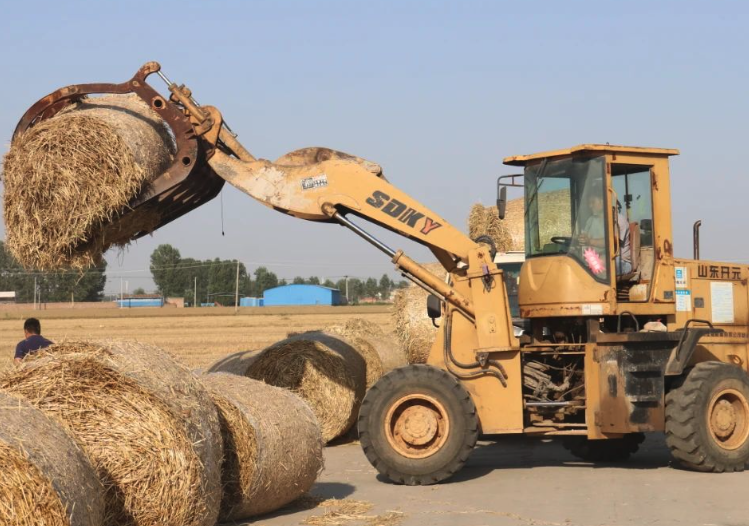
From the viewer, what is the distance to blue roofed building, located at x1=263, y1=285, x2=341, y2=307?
108 metres

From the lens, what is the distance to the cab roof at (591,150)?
34.1 feet

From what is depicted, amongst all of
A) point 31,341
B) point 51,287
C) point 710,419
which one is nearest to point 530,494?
point 710,419

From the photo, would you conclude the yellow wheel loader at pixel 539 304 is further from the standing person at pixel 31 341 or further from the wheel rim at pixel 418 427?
the standing person at pixel 31 341

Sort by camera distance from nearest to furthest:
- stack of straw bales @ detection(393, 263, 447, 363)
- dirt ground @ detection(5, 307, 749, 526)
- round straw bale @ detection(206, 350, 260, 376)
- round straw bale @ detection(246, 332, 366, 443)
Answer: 1. dirt ground @ detection(5, 307, 749, 526)
2. round straw bale @ detection(246, 332, 366, 443)
3. round straw bale @ detection(206, 350, 260, 376)
4. stack of straw bales @ detection(393, 263, 447, 363)

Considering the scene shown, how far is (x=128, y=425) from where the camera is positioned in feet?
21.7

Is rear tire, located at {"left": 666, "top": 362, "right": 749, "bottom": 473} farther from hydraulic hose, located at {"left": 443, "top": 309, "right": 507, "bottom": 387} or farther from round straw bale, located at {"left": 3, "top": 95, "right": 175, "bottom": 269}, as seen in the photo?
round straw bale, located at {"left": 3, "top": 95, "right": 175, "bottom": 269}

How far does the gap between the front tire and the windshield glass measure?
167 centimetres

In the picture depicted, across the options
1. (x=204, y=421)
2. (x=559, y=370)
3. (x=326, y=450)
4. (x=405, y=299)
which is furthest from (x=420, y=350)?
(x=204, y=421)

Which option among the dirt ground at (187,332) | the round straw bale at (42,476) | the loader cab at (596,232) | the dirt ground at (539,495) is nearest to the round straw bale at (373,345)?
the dirt ground at (539,495)

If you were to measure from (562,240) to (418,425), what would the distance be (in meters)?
2.20

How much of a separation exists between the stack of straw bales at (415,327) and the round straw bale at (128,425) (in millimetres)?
9295

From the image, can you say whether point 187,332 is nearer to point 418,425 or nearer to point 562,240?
point 562,240

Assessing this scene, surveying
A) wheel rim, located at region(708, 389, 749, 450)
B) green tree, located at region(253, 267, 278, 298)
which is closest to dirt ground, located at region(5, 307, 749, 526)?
wheel rim, located at region(708, 389, 749, 450)

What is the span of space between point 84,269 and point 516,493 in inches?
167
